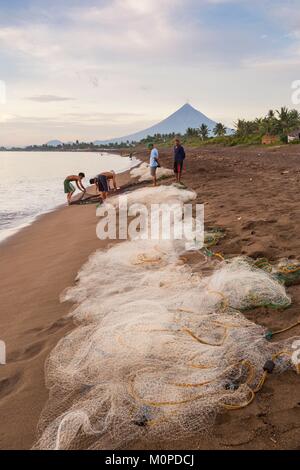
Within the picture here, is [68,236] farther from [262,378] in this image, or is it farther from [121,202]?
[262,378]

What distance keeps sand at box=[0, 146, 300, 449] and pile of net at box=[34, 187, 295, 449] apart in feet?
0.39

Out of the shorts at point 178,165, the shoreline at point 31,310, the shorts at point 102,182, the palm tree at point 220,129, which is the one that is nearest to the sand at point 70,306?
the shoreline at point 31,310

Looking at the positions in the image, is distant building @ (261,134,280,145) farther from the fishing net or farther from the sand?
the fishing net

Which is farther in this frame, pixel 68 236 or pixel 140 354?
pixel 68 236

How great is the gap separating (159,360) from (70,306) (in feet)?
6.19

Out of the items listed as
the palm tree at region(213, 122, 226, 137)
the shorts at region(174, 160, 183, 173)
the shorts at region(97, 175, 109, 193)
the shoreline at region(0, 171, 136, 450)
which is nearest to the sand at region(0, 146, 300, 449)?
the shoreline at region(0, 171, 136, 450)

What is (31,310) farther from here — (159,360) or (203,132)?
(203,132)

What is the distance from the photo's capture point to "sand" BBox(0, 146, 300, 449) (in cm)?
225

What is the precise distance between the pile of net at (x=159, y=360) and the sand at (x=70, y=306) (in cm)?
12

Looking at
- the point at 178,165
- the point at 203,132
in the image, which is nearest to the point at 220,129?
the point at 203,132

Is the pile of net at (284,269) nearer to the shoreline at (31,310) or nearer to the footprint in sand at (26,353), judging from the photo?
the shoreline at (31,310)
